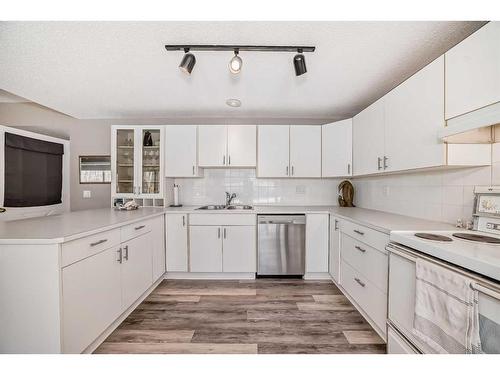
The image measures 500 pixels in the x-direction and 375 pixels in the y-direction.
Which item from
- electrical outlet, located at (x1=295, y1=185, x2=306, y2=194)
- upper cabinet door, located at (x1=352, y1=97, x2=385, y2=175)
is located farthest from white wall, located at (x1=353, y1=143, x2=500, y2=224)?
electrical outlet, located at (x1=295, y1=185, x2=306, y2=194)

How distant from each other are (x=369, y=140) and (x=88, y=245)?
2704mm

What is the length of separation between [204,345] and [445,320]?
5.00 ft

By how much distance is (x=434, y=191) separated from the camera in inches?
74.3

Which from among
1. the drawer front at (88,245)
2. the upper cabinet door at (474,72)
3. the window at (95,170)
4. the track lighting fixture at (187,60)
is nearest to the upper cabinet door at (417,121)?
the upper cabinet door at (474,72)

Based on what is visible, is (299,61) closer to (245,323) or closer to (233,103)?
(233,103)

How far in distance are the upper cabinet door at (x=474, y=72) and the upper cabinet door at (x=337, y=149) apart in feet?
4.74

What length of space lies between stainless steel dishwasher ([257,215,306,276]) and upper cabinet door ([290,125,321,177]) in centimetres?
71

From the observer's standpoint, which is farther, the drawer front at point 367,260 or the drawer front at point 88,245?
the drawer front at point 367,260

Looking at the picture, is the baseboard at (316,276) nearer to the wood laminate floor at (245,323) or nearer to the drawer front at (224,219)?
the wood laminate floor at (245,323)

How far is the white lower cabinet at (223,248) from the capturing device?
2.78m

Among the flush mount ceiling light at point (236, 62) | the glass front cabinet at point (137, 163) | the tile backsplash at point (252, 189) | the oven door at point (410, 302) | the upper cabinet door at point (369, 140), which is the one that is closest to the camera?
the oven door at point (410, 302)

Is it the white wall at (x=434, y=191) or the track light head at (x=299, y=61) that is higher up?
the track light head at (x=299, y=61)

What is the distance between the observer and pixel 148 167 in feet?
10.1

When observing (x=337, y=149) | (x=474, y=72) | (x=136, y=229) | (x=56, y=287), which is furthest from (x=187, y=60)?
(x=337, y=149)
